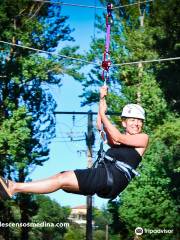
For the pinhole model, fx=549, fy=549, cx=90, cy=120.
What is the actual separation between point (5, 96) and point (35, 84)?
1619 mm

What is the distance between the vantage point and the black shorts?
557 centimetres

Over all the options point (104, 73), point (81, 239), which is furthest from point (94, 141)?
point (81, 239)

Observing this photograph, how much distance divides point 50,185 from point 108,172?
0.64 m

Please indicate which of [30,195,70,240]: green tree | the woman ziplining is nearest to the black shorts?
the woman ziplining

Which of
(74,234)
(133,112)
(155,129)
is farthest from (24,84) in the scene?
Result: (74,234)

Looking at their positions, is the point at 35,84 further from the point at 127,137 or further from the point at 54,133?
the point at 127,137

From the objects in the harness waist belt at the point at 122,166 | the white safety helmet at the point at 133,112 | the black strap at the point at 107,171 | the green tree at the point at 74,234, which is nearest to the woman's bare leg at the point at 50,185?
the black strap at the point at 107,171

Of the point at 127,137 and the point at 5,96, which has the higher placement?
the point at 5,96

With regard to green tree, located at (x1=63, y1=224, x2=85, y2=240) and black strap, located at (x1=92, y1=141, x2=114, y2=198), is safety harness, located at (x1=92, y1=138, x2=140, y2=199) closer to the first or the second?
black strap, located at (x1=92, y1=141, x2=114, y2=198)

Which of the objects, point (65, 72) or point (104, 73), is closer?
point (104, 73)

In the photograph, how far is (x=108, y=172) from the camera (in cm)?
569

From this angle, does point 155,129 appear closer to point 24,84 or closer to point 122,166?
point 24,84

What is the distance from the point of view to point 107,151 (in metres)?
5.97

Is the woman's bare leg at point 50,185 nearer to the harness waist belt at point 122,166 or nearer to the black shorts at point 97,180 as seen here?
the black shorts at point 97,180
